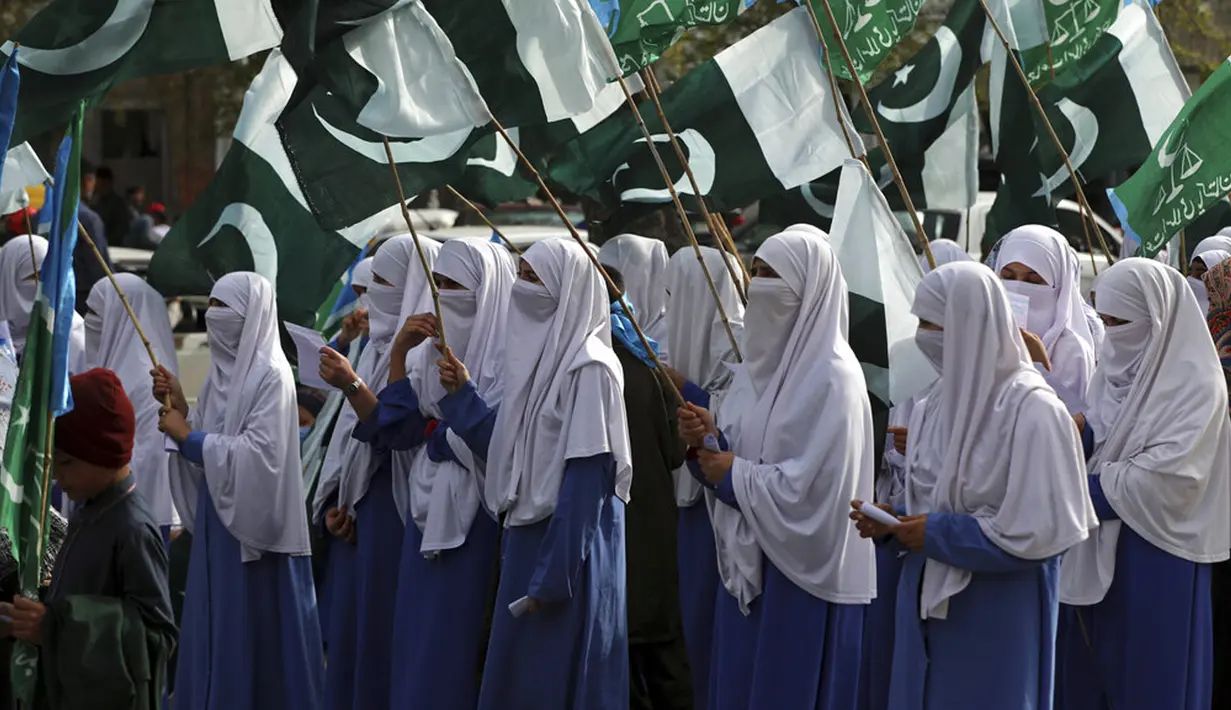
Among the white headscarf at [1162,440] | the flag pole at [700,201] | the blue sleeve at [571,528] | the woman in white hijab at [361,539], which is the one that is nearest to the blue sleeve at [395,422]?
the woman in white hijab at [361,539]

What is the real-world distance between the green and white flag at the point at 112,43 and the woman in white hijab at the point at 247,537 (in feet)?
2.89

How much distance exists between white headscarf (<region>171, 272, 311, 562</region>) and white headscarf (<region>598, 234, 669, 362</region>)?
5.31 feet

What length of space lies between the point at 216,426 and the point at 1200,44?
22.6m

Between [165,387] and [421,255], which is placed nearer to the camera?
[421,255]

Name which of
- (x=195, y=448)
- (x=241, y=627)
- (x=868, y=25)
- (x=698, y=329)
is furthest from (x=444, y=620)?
(x=868, y=25)

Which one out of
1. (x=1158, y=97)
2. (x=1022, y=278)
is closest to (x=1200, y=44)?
(x=1158, y=97)

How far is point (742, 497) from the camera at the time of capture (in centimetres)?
518

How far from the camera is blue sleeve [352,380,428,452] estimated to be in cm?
621

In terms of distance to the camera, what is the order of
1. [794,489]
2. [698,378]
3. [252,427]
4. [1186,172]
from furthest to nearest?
[698,378] < [1186,172] < [252,427] < [794,489]

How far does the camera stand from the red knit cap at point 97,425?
4.57 m

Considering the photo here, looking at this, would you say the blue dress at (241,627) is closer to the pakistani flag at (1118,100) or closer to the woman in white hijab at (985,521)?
the woman in white hijab at (985,521)

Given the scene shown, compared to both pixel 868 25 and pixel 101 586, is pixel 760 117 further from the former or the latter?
pixel 101 586

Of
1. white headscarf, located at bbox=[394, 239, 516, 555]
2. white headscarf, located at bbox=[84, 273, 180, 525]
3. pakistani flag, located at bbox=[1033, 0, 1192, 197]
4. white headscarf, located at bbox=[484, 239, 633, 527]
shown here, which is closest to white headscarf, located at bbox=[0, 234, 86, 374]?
white headscarf, located at bbox=[84, 273, 180, 525]

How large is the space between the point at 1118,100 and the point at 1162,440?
317cm
